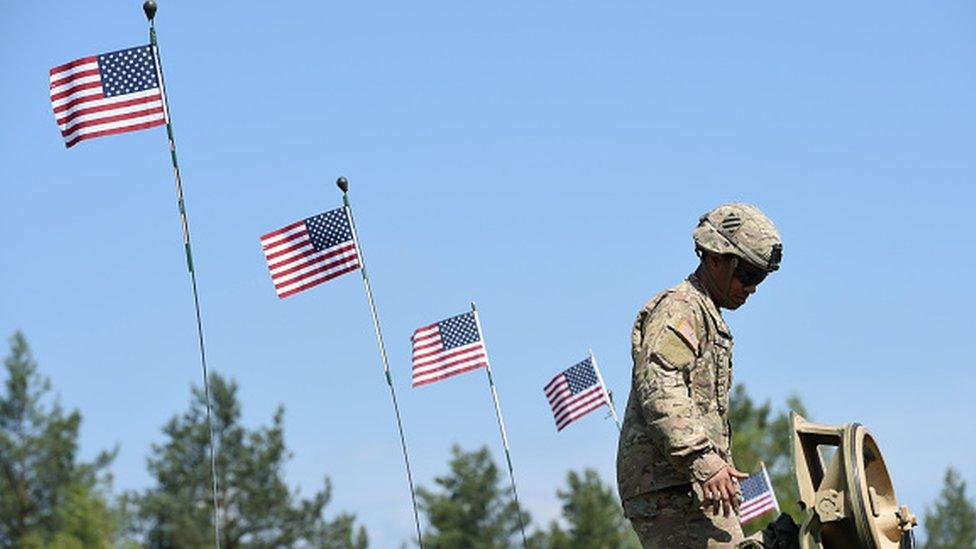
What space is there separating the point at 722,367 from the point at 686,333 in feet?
1.21

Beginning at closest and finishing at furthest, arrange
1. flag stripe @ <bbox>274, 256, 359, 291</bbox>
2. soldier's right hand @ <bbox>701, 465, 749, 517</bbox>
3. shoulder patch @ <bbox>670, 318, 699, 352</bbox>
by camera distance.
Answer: soldier's right hand @ <bbox>701, 465, 749, 517</bbox> < shoulder patch @ <bbox>670, 318, 699, 352</bbox> < flag stripe @ <bbox>274, 256, 359, 291</bbox>

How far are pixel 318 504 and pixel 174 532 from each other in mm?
5297

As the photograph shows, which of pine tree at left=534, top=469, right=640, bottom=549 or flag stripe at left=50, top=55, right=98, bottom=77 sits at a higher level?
pine tree at left=534, top=469, right=640, bottom=549

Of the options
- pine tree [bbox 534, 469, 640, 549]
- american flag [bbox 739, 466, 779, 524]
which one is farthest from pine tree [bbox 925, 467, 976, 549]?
american flag [bbox 739, 466, 779, 524]

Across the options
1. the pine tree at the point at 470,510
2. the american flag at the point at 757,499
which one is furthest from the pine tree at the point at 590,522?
the american flag at the point at 757,499

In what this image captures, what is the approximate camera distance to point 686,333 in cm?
1001

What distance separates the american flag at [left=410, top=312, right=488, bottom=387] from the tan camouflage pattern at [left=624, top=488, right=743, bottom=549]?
1640 cm

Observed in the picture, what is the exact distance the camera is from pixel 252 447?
75.4m

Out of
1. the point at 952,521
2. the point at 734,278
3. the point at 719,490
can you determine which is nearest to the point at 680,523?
the point at 719,490

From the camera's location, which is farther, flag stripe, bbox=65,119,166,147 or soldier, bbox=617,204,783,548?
flag stripe, bbox=65,119,166,147

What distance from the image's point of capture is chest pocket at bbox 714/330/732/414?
10.2 meters

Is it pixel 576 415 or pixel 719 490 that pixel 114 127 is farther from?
pixel 576 415


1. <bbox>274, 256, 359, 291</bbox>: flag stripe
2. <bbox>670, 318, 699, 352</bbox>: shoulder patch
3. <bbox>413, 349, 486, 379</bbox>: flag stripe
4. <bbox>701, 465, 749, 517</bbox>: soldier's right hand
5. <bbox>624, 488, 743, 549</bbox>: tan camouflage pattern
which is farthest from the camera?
<bbox>413, 349, 486, 379</bbox>: flag stripe

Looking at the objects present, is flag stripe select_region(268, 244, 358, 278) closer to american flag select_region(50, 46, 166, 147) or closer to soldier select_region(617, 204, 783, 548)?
american flag select_region(50, 46, 166, 147)
